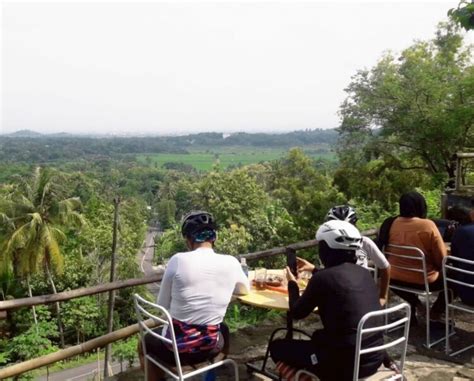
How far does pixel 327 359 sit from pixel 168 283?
3.20ft

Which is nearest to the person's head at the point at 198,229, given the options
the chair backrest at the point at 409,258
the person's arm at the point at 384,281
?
the person's arm at the point at 384,281

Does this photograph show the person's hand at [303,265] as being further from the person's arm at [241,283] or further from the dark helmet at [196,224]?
the dark helmet at [196,224]

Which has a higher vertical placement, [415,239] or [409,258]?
[415,239]

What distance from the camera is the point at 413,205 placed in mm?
4051

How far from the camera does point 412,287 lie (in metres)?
4.12

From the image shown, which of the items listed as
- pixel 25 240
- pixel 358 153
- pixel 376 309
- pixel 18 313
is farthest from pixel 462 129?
pixel 18 313

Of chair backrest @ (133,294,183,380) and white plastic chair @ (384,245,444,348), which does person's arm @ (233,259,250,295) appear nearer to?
chair backrest @ (133,294,183,380)

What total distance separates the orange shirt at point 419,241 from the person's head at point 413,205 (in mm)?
45

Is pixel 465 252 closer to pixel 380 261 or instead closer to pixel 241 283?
pixel 380 261

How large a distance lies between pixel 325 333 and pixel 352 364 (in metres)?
0.20

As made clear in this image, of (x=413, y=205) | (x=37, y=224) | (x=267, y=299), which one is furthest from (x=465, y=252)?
(x=37, y=224)

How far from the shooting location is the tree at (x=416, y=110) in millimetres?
14797

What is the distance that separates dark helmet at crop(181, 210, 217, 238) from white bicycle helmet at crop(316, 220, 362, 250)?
2.33 feet

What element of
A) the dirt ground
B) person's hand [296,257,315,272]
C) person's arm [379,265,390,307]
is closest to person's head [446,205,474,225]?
the dirt ground
